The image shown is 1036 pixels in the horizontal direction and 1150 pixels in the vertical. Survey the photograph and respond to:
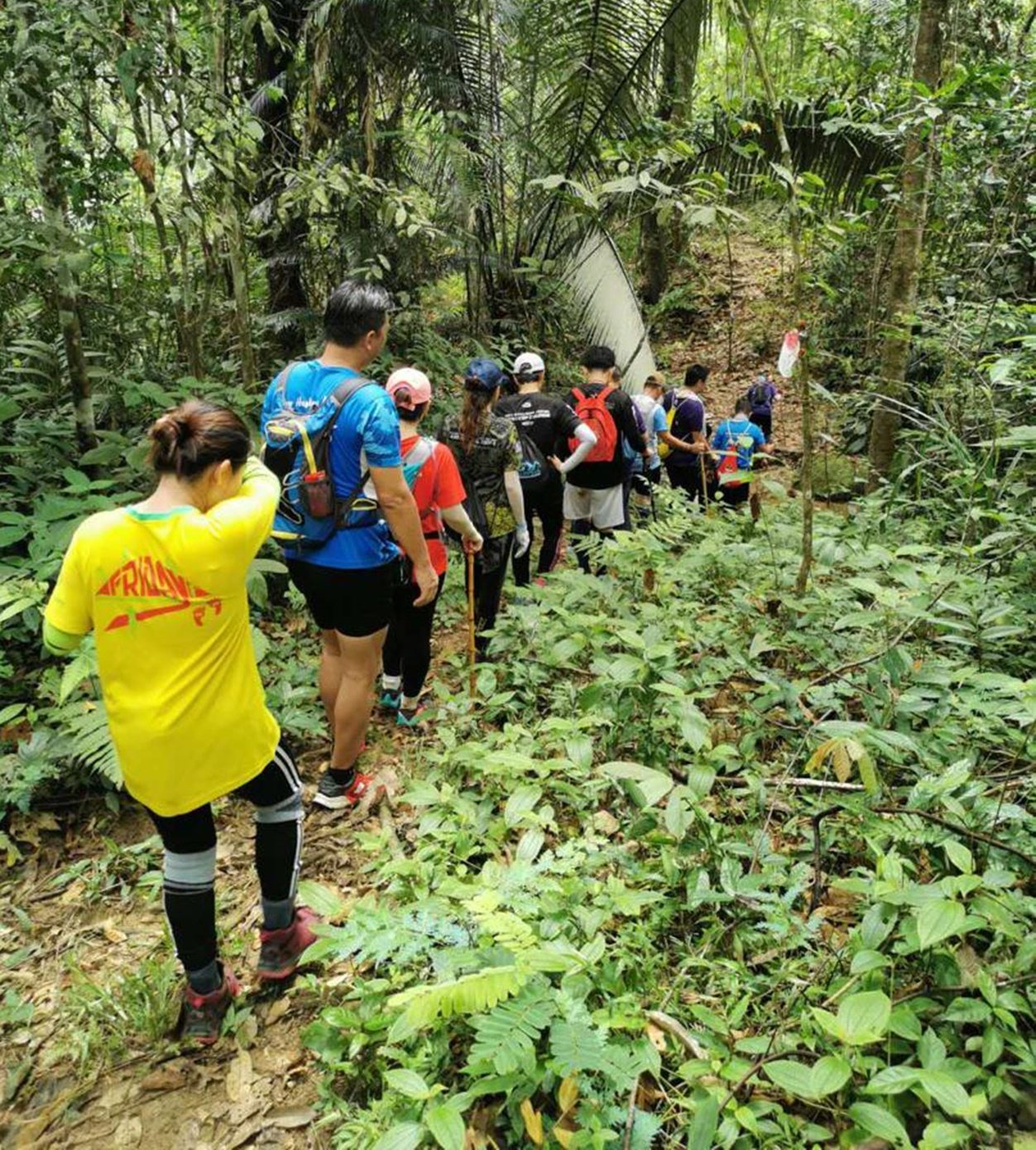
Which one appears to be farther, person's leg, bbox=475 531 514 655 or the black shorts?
person's leg, bbox=475 531 514 655

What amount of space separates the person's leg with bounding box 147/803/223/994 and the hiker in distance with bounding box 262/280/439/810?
1.00 meters

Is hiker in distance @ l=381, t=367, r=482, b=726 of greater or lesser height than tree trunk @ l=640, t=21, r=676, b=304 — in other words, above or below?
below

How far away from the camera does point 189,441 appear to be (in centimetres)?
194

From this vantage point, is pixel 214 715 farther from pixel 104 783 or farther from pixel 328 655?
pixel 104 783

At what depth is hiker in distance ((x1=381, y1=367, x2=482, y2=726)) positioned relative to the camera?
3.47 m

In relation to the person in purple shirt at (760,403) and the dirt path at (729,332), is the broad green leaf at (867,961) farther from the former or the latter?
the dirt path at (729,332)

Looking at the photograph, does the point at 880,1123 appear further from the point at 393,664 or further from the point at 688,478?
the point at 688,478

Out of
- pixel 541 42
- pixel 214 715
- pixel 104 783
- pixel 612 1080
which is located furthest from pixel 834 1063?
pixel 541 42

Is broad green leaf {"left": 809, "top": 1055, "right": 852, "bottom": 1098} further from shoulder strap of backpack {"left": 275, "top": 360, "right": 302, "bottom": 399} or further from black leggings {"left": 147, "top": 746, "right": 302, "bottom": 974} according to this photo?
shoulder strap of backpack {"left": 275, "top": 360, "right": 302, "bottom": 399}

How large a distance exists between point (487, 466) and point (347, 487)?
1.44 meters

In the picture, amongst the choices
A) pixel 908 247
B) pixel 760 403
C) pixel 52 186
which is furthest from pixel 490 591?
pixel 760 403

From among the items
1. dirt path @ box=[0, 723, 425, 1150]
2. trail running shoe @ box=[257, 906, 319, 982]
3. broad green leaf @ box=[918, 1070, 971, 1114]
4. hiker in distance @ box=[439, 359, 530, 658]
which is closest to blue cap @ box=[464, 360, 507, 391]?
hiker in distance @ box=[439, 359, 530, 658]

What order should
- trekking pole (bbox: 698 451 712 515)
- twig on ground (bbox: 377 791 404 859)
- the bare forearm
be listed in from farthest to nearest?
trekking pole (bbox: 698 451 712 515)
the bare forearm
twig on ground (bbox: 377 791 404 859)

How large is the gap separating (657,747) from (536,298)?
6.23 metres
